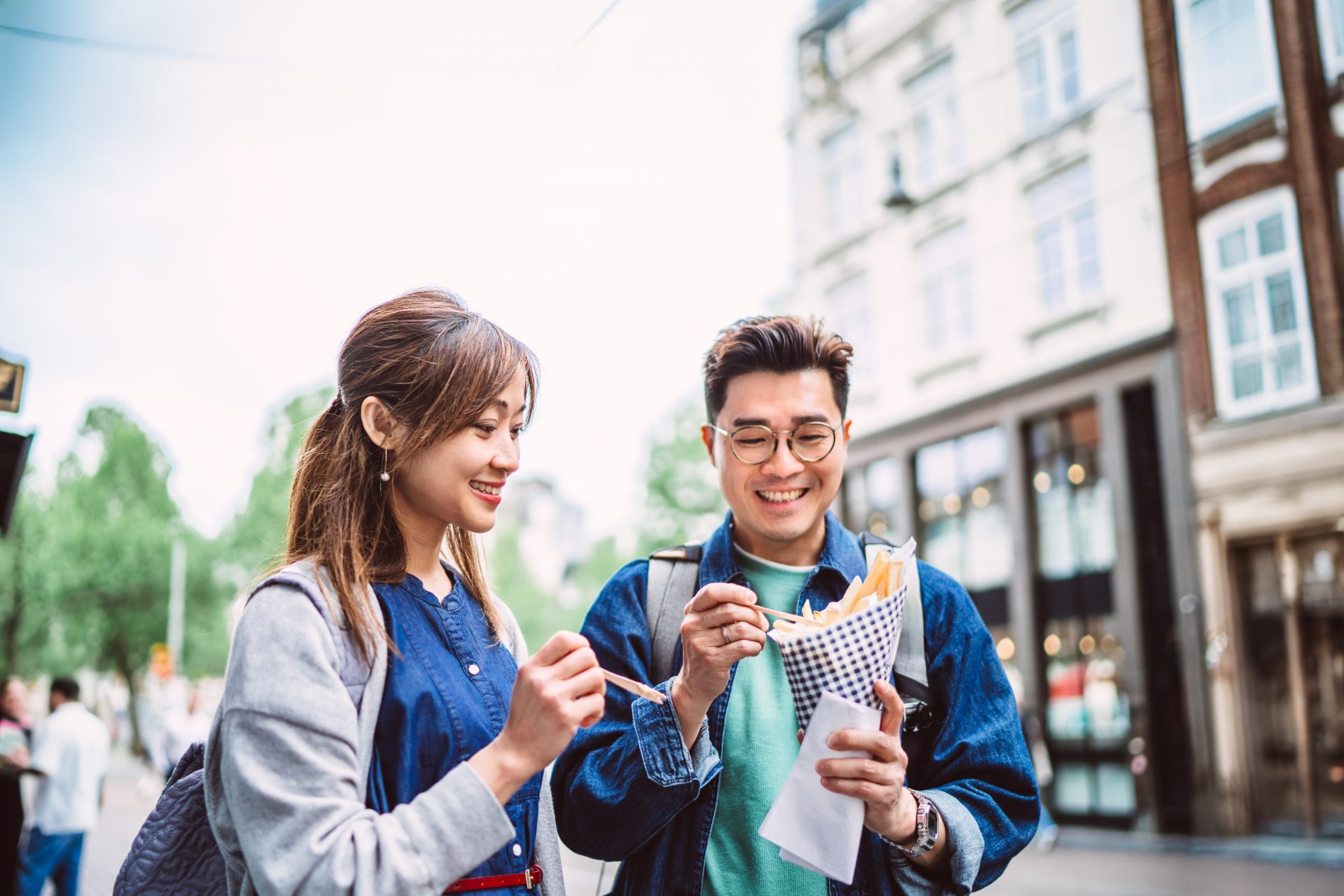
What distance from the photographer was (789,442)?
2238mm

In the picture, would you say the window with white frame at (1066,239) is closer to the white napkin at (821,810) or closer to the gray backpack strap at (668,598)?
the gray backpack strap at (668,598)

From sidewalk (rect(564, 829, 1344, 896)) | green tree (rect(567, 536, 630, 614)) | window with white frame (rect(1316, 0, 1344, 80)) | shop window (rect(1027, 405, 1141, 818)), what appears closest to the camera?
sidewalk (rect(564, 829, 1344, 896))

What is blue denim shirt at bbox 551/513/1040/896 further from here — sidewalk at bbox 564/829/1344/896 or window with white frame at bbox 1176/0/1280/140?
window with white frame at bbox 1176/0/1280/140

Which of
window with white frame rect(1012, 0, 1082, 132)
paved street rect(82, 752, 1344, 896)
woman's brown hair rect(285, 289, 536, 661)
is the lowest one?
paved street rect(82, 752, 1344, 896)

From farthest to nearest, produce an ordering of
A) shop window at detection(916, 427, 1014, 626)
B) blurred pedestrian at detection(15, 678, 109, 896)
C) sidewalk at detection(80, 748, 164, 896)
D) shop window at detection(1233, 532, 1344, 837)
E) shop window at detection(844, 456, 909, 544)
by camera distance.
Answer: shop window at detection(844, 456, 909, 544), shop window at detection(916, 427, 1014, 626), sidewalk at detection(80, 748, 164, 896), shop window at detection(1233, 532, 1344, 837), blurred pedestrian at detection(15, 678, 109, 896)

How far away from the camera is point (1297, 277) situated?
394 inches

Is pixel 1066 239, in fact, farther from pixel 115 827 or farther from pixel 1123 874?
pixel 115 827

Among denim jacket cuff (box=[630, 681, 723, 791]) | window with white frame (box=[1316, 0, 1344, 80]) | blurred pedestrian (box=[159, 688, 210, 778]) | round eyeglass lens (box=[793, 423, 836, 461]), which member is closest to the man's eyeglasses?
round eyeglass lens (box=[793, 423, 836, 461])

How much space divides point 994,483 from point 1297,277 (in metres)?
5.47

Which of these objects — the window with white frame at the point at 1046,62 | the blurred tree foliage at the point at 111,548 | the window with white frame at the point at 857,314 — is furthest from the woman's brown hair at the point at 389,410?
the blurred tree foliage at the point at 111,548

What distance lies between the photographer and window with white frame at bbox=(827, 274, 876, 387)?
16984mm

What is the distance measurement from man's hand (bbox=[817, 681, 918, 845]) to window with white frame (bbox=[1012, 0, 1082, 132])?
1299 cm

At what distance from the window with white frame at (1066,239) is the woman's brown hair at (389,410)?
12574 millimetres

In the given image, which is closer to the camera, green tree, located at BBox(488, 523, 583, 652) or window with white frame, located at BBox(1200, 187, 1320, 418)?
window with white frame, located at BBox(1200, 187, 1320, 418)
